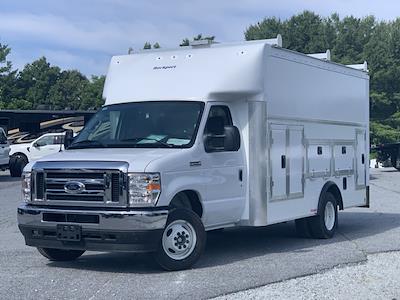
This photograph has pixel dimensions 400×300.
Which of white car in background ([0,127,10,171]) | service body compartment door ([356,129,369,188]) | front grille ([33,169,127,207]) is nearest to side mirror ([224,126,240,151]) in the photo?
front grille ([33,169,127,207])

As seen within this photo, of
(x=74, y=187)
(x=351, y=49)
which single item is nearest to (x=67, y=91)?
(x=351, y=49)

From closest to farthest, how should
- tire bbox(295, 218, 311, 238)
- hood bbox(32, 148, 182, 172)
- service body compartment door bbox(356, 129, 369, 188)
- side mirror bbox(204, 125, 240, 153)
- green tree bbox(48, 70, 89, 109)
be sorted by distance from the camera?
hood bbox(32, 148, 182, 172) < side mirror bbox(204, 125, 240, 153) < tire bbox(295, 218, 311, 238) < service body compartment door bbox(356, 129, 369, 188) < green tree bbox(48, 70, 89, 109)

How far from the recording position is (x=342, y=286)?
7988 mm

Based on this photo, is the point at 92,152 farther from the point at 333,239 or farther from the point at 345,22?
the point at 345,22

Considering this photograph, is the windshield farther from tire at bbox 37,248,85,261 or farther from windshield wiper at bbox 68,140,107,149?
tire at bbox 37,248,85,261

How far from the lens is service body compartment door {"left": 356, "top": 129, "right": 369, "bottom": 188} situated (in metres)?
13.4

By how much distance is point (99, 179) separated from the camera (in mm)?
8445

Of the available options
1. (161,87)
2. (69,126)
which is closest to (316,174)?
(161,87)

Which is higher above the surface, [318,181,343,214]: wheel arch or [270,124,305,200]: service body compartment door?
[270,124,305,200]: service body compartment door

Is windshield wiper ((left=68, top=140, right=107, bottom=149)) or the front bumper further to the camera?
windshield wiper ((left=68, top=140, right=107, bottom=149))

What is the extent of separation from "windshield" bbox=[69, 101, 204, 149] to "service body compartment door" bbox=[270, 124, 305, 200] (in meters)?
1.52

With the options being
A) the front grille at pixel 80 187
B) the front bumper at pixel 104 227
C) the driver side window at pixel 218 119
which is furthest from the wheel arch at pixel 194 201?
the front grille at pixel 80 187

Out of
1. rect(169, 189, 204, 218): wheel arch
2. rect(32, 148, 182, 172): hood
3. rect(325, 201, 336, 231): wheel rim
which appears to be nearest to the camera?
rect(32, 148, 182, 172): hood

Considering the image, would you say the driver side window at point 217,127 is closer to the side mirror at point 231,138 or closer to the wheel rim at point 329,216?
the side mirror at point 231,138
